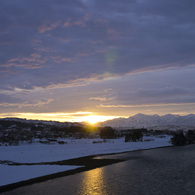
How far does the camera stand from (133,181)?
28328 millimetres

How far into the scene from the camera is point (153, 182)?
27.6m

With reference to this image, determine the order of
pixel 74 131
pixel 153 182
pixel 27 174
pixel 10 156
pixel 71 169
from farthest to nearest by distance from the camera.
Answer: pixel 74 131, pixel 10 156, pixel 71 169, pixel 27 174, pixel 153 182

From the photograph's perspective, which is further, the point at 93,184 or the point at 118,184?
the point at 93,184

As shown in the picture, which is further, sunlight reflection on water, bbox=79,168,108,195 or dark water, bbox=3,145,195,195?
sunlight reflection on water, bbox=79,168,108,195

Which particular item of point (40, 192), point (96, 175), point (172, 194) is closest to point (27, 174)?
point (40, 192)

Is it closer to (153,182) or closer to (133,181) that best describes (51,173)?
(133,181)

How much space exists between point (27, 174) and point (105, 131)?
375ft

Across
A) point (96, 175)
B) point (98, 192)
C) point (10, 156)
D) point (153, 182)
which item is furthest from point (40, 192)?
point (10, 156)

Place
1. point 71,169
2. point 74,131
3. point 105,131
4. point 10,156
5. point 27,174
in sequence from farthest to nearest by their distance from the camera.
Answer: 1. point 74,131
2. point 105,131
3. point 10,156
4. point 71,169
5. point 27,174

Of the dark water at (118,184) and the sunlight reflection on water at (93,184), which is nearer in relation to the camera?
the dark water at (118,184)

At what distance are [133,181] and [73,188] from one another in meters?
7.95

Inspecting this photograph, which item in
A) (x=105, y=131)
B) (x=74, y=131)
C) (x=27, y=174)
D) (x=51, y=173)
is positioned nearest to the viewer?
(x=27, y=174)

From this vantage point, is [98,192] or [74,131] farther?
[74,131]

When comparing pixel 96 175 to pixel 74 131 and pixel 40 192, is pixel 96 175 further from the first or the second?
pixel 74 131
